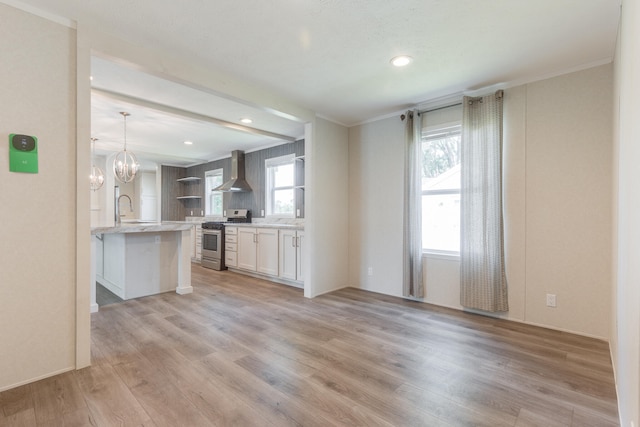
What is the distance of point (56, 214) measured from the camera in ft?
6.95

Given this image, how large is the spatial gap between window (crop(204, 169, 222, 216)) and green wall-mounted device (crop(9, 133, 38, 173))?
5409 millimetres

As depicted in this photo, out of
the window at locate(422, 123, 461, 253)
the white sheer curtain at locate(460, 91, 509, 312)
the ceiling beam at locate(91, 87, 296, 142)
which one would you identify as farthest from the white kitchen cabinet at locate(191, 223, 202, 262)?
the white sheer curtain at locate(460, 91, 509, 312)

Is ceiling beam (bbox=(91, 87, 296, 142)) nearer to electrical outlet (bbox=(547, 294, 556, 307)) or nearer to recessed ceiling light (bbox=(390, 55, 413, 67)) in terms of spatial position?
recessed ceiling light (bbox=(390, 55, 413, 67))

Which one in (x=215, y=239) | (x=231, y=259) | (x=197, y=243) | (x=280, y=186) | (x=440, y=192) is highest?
(x=280, y=186)

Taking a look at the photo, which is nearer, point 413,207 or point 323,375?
point 323,375

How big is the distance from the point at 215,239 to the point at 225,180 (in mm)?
1607

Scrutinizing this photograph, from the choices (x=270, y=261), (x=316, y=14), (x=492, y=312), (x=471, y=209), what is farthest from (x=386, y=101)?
(x=270, y=261)

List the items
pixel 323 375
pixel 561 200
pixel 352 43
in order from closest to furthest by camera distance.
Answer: pixel 323 375, pixel 352 43, pixel 561 200

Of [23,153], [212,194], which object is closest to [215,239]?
[212,194]

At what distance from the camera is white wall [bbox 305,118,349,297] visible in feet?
13.7

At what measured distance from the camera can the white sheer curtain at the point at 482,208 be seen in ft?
10.5

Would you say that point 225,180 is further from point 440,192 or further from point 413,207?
point 440,192

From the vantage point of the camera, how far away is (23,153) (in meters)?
1.98

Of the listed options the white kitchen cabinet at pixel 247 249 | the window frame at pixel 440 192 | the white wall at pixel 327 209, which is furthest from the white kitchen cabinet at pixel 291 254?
the window frame at pixel 440 192
